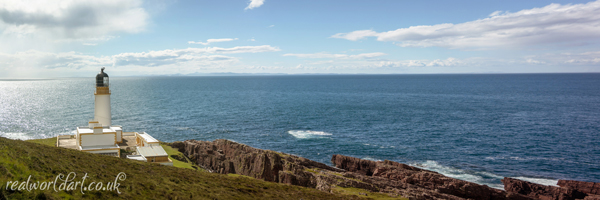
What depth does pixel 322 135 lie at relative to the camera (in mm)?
77938

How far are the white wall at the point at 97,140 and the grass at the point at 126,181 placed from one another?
1748 centimetres

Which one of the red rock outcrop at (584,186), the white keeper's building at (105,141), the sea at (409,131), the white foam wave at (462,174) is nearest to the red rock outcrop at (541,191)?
the red rock outcrop at (584,186)

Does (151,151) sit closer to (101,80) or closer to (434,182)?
(101,80)

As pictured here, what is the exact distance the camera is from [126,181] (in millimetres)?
23141

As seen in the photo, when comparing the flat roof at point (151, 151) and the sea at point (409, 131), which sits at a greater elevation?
the flat roof at point (151, 151)

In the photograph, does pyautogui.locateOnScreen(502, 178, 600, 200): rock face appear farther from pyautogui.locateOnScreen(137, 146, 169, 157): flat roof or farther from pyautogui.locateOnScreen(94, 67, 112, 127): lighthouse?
pyautogui.locateOnScreen(94, 67, 112, 127): lighthouse

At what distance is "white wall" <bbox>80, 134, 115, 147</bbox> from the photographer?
43.8m

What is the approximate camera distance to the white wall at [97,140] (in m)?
43.8

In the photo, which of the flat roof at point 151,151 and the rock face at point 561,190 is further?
the flat roof at point 151,151

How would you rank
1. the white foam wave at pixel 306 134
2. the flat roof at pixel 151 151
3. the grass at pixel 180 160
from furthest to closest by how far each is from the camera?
the white foam wave at pixel 306 134 → the grass at pixel 180 160 → the flat roof at pixel 151 151

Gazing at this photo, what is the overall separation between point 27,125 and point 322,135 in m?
75.9

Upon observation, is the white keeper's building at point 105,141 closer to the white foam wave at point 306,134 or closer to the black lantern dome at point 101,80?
the black lantern dome at point 101,80

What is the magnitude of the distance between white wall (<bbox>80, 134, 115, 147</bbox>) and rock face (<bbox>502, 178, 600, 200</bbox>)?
53.7 meters

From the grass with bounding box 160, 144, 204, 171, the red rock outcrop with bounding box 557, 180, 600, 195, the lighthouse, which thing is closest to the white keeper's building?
the lighthouse
